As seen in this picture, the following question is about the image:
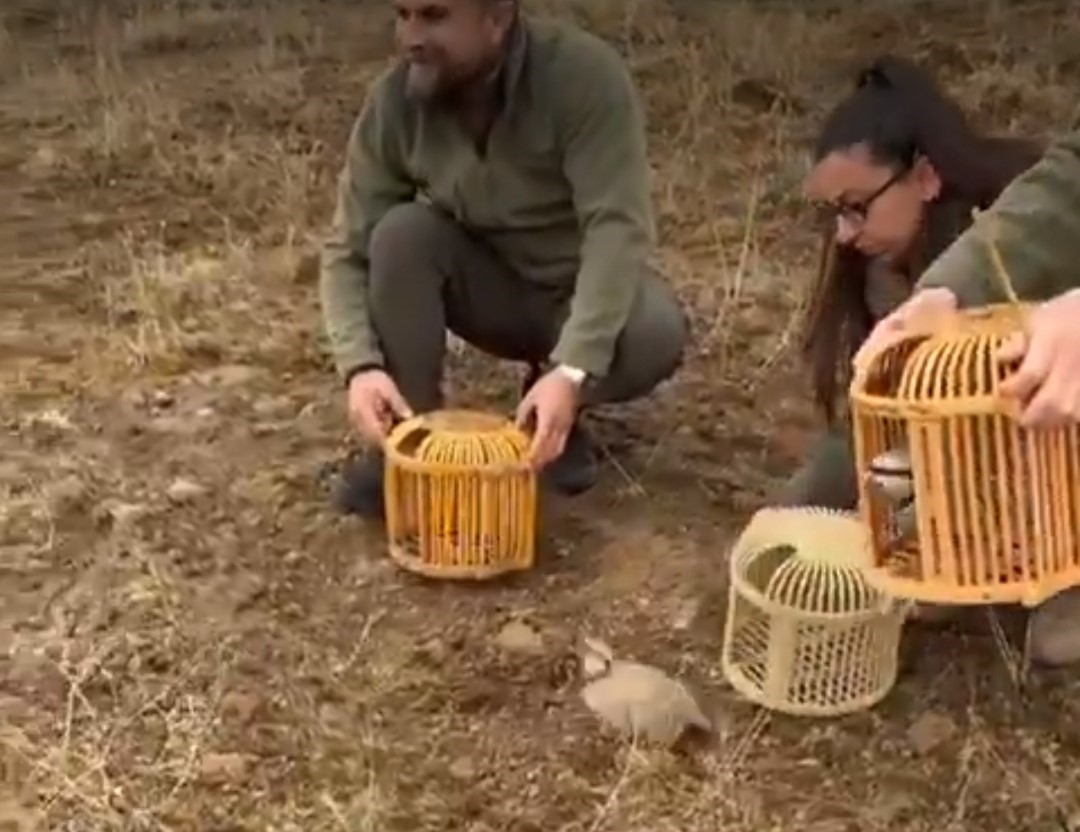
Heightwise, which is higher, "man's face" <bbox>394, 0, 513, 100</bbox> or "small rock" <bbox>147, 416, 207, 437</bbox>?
"man's face" <bbox>394, 0, 513, 100</bbox>

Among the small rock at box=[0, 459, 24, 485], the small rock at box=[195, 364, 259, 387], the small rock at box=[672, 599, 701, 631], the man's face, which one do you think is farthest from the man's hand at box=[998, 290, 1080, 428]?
the small rock at box=[195, 364, 259, 387]

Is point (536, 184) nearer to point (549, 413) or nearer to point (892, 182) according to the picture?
point (549, 413)

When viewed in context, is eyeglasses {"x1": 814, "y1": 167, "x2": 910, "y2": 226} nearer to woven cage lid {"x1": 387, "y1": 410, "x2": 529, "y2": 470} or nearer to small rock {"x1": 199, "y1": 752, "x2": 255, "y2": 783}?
woven cage lid {"x1": 387, "y1": 410, "x2": 529, "y2": 470}

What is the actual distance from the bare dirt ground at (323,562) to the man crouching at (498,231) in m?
0.21

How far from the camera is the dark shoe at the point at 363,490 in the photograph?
3.10 m

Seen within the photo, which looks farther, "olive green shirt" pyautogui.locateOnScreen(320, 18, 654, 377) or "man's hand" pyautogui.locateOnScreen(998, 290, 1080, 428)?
"olive green shirt" pyautogui.locateOnScreen(320, 18, 654, 377)

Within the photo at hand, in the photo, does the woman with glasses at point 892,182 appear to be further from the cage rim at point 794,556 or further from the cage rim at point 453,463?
the cage rim at point 453,463

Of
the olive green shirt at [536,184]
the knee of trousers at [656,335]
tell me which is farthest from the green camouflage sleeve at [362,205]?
the knee of trousers at [656,335]

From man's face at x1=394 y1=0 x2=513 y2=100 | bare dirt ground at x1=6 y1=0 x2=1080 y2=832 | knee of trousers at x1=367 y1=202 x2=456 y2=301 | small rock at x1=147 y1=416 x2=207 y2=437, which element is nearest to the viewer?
bare dirt ground at x1=6 y1=0 x2=1080 y2=832

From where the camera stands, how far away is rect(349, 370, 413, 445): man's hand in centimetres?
293

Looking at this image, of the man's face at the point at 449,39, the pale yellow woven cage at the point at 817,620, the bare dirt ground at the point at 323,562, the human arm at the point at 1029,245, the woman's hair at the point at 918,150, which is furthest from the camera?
the man's face at the point at 449,39

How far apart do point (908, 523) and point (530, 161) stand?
1.04m

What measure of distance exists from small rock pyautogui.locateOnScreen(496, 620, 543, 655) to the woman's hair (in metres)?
0.56

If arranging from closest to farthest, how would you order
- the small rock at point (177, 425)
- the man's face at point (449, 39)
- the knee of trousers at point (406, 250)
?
the man's face at point (449, 39) → the knee of trousers at point (406, 250) → the small rock at point (177, 425)
